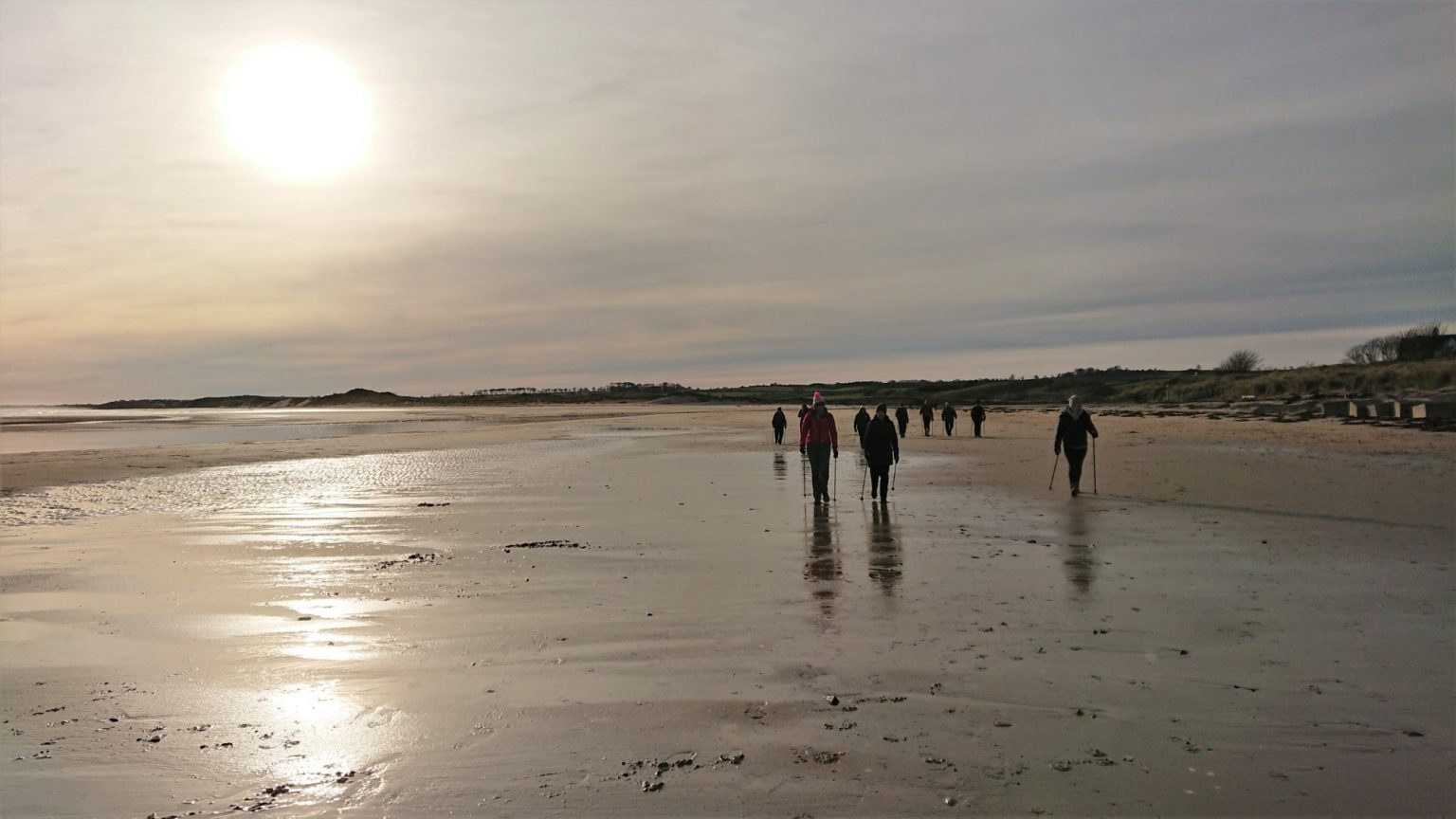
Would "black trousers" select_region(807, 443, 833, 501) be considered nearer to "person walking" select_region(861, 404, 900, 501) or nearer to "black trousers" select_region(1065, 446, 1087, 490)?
"person walking" select_region(861, 404, 900, 501)

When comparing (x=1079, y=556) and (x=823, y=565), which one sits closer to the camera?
(x=823, y=565)

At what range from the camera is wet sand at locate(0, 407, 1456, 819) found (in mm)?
4547

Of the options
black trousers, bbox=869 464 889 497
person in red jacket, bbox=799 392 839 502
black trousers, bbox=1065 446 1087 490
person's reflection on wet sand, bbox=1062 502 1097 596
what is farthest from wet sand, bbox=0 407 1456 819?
black trousers, bbox=1065 446 1087 490

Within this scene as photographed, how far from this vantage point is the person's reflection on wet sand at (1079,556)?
9008mm

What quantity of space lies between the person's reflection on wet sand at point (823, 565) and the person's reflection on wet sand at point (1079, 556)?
2.34 metres

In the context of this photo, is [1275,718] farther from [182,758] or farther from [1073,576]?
[182,758]

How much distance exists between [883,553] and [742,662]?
4773mm

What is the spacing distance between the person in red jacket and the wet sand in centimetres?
109

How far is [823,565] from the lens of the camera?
10234mm

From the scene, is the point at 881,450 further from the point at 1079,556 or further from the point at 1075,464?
the point at 1079,556

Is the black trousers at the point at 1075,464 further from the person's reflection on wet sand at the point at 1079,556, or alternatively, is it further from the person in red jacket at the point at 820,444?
the person in red jacket at the point at 820,444

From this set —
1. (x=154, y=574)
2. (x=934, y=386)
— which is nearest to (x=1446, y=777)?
(x=154, y=574)

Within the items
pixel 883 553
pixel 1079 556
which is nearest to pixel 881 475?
pixel 883 553

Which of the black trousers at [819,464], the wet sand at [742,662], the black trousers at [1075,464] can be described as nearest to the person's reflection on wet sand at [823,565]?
the wet sand at [742,662]
